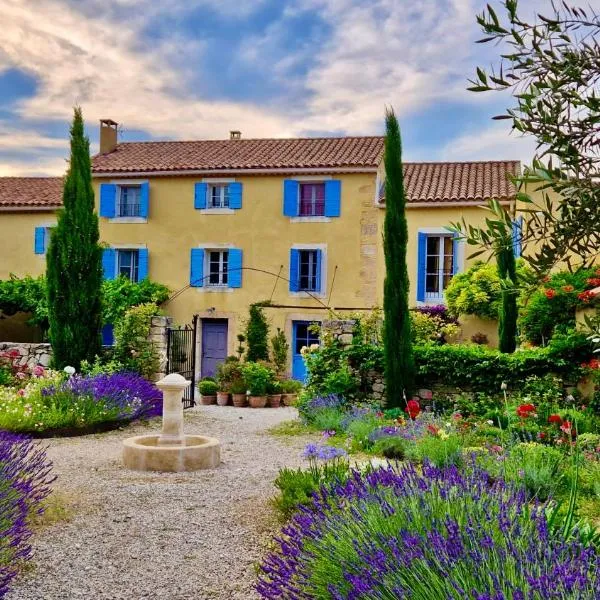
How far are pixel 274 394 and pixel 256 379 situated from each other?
0.60m

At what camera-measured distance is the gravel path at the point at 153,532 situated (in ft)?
15.5

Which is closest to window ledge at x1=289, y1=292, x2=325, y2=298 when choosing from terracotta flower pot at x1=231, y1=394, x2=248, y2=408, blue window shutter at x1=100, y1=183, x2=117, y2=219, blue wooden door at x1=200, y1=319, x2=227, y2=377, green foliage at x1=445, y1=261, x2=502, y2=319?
blue wooden door at x1=200, y1=319, x2=227, y2=377

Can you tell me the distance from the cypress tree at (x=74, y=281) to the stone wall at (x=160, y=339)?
117cm

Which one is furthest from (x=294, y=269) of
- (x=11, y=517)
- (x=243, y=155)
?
(x=11, y=517)

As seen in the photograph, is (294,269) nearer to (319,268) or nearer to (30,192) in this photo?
(319,268)

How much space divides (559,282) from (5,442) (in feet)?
36.9

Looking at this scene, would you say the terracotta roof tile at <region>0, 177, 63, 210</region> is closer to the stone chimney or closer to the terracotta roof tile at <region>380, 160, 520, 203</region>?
the stone chimney

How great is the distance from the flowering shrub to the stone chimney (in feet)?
42.0

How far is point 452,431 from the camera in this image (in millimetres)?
8906

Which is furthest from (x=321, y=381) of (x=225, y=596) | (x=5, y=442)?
(x=225, y=596)

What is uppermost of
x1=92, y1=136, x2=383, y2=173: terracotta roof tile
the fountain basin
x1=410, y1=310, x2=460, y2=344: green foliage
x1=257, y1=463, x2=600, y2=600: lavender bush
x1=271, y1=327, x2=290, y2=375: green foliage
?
x1=92, y1=136, x2=383, y2=173: terracotta roof tile

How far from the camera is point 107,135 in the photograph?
23750 millimetres

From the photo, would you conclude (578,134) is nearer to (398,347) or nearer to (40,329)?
(398,347)

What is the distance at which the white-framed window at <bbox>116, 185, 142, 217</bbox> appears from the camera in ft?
72.7
